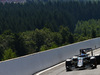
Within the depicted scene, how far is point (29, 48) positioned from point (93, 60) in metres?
68.2

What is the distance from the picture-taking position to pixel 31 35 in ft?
322

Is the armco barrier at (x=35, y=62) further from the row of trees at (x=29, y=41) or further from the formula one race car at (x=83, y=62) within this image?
the row of trees at (x=29, y=41)

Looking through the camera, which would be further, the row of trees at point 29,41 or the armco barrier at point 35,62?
the row of trees at point 29,41

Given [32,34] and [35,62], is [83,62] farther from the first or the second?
[32,34]

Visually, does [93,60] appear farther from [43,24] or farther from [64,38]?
[43,24]

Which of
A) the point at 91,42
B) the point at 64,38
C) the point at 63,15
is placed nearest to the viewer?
the point at 91,42

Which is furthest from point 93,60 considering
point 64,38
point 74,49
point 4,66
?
point 64,38

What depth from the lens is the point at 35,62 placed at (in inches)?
714

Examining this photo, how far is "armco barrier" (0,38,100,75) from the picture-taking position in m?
14.1

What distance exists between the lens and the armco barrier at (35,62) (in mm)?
14053

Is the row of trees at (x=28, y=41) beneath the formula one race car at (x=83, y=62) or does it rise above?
beneath

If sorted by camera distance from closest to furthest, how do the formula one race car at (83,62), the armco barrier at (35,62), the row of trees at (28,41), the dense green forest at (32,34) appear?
1. the armco barrier at (35,62)
2. the formula one race car at (83,62)
3. the row of trees at (28,41)
4. the dense green forest at (32,34)

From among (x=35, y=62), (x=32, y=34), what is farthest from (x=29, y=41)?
(x=35, y=62)

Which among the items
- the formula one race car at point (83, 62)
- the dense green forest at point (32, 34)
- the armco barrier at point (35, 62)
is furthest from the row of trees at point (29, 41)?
the formula one race car at point (83, 62)
